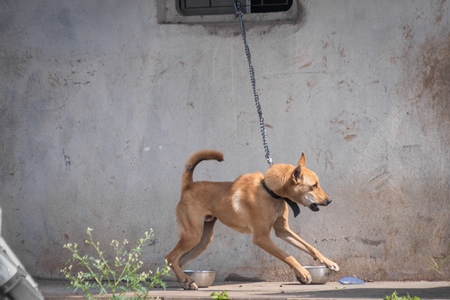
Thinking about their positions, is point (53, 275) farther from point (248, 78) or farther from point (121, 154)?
point (248, 78)

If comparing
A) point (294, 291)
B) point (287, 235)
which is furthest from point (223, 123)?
point (294, 291)

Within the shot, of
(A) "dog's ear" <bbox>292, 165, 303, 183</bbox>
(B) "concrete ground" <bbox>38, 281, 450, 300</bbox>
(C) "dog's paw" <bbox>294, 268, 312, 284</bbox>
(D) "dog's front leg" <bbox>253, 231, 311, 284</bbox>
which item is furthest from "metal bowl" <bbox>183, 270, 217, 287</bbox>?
(A) "dog's ear" <bbox>292, 165, 303, 183</bbox>

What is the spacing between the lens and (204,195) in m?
6.65

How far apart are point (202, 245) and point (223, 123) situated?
1.35m

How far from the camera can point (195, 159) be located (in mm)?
6691

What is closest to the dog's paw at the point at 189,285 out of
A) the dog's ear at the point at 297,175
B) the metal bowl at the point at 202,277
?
the metal bowl at the point at 202,277

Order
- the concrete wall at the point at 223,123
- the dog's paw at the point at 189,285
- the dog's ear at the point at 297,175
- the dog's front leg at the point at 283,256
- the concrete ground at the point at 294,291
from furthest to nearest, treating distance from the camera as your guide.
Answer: the concrete wall at the point at 223,123
the dog's paw at the point at 189,285
the dog's front leg at the point at 283,256
the dog's ear at the point at 297,175
the concrete ground at the point at 294,291

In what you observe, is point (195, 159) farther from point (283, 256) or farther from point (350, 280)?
point (350, 280)

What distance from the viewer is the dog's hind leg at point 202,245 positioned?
688 cm

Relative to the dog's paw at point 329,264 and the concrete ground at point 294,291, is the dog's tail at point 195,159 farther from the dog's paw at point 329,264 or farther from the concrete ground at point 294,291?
the dog's paw at point 329,264

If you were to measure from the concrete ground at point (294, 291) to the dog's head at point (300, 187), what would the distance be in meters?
0.74

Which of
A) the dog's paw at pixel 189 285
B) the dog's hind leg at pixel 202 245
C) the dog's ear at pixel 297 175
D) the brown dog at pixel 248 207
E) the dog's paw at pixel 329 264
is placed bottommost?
the dog's paw at pixel 189 285

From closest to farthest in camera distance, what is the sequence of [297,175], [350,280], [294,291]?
[294,291] < [297,175] < [350,280]

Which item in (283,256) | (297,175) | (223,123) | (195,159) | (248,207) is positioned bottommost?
(283,256)
